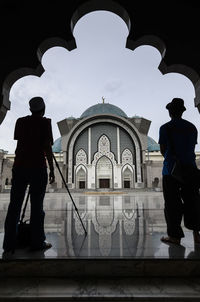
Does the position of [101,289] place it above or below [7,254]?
below

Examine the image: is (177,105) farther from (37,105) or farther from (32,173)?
(32,173)

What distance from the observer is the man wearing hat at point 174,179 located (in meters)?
2.01

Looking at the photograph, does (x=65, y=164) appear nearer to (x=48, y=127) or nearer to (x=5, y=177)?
(x=5, y=177)

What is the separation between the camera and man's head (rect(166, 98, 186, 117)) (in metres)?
2.23

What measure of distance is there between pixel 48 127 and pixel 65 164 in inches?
1119

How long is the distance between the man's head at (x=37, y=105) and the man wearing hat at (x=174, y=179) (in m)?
1.39

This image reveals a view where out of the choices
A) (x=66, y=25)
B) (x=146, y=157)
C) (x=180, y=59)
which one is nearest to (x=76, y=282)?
(x=180, y=59)

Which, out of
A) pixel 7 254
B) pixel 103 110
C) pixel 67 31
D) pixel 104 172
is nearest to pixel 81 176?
pixel 104 172

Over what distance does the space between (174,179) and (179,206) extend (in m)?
0.30

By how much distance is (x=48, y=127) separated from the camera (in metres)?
1.96

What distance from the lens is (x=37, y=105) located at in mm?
2014

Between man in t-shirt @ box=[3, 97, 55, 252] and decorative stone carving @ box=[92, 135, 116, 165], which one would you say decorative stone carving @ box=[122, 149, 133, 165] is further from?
man in t-shirt @ box=[3, 97, 55, 252]

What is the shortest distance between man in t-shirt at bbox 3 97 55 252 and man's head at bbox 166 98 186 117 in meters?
1.45

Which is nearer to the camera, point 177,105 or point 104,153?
point 177,105
